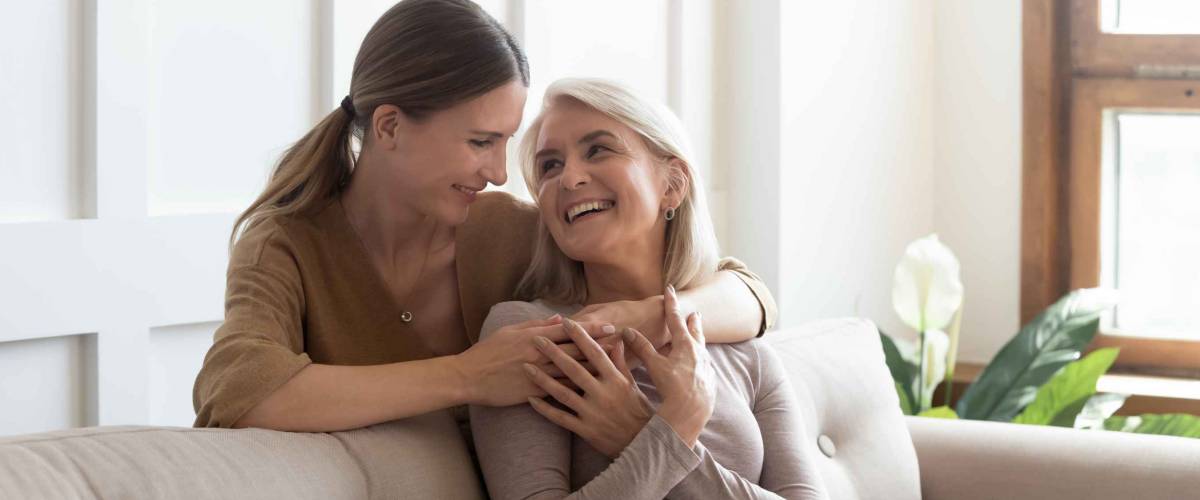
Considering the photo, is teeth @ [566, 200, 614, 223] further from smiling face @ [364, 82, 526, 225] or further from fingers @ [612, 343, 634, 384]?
fingers @ [612, 343, 634, 384]

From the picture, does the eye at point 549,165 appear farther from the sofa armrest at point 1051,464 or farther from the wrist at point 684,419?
the sofa armrest at point 1051,464

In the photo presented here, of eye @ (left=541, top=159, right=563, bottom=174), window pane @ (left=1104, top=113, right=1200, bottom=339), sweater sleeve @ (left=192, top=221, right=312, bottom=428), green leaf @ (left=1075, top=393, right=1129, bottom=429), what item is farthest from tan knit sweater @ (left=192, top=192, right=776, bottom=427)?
window pane @ (left=1104, top=113, right=1200, bottom=339)

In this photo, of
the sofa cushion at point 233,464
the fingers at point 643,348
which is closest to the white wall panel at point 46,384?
the sofa cushion at point 233,464

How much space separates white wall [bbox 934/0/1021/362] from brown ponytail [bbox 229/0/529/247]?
8.06ft

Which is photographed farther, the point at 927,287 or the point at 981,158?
the point at 981,158

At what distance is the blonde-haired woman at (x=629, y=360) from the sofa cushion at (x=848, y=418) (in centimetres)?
29

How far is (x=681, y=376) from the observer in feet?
5.17

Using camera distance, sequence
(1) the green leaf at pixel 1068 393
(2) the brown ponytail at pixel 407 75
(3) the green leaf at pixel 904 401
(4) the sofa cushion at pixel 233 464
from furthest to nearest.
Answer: (3) the green leaf at pixel 904 401, (1) the green leaf at pixel 1068 393, (2) the brown ponytail at pixel 407 75, (4) the sofa cushion at pixel 233 464

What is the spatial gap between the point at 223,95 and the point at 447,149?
1.73 ft

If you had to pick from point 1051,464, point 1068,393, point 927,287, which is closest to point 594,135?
point 1051,464

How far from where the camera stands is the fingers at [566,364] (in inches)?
60.6

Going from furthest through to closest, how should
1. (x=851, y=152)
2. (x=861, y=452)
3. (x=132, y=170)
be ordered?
(x=851, y=152), (x=861, y=452), (x=132, y=170)

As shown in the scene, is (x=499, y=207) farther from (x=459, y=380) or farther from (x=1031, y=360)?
(x=1031, y=360)

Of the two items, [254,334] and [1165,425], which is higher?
[254,334]
